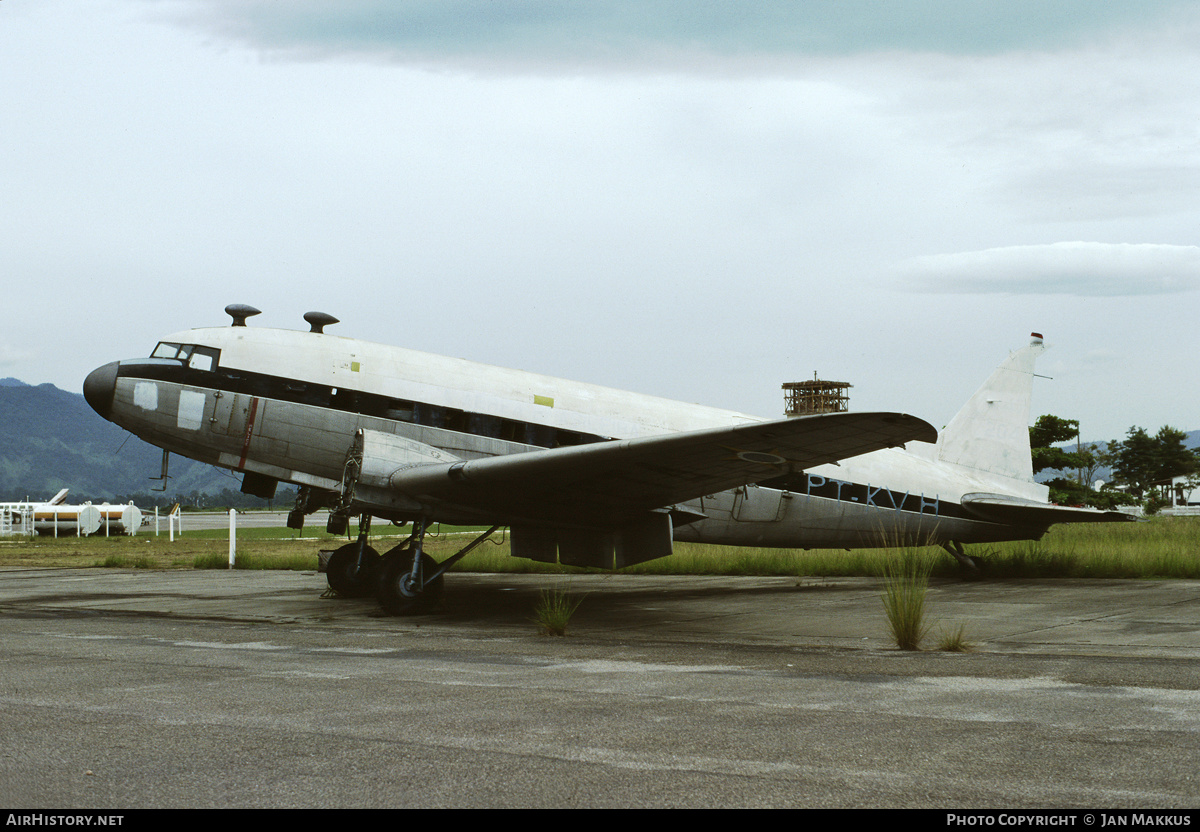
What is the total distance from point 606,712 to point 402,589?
7155mm

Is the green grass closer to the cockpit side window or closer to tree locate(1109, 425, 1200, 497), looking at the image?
the cockpit side window

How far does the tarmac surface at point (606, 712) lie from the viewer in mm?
4207

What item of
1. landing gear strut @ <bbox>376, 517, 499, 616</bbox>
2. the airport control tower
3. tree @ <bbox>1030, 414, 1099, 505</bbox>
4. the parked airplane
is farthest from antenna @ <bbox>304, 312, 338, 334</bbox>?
the airport control tower

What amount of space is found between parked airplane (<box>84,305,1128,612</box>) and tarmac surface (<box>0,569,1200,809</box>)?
1.54 meters

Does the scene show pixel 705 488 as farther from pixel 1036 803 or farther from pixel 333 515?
pixel 1036 803

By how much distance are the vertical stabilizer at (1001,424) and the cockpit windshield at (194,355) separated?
41.5ft

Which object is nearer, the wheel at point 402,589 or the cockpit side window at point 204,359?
the wheel at point 402,589

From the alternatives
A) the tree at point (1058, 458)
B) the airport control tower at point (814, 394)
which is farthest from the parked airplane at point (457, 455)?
the airport control tower at point (814, 394)

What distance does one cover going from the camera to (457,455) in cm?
1353

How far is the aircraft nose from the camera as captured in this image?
1343 centimetres

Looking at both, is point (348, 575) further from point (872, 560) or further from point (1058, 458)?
point (1058, 458)

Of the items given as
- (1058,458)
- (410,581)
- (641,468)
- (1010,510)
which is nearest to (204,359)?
(410,581)

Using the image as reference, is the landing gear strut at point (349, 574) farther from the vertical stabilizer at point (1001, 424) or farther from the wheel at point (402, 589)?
the vertical stabilizer at point (1001, 424)
